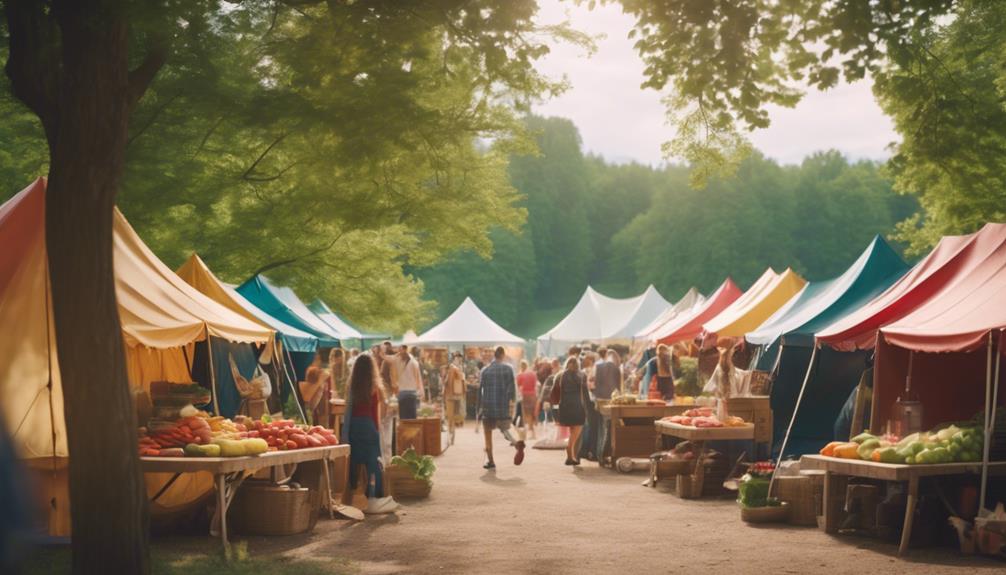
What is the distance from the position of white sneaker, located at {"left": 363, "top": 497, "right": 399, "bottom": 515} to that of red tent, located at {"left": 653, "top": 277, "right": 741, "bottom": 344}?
1410 cm

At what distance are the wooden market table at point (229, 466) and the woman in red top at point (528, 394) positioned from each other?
1721 cm

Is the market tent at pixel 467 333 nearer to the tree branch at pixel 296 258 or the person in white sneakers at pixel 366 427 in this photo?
the tree branch at pixel 296 258

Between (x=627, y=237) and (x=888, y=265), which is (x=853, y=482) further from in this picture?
(x=627, y=237)

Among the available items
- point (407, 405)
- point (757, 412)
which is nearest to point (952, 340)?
point (757, 412)

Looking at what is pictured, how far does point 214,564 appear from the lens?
1051cm

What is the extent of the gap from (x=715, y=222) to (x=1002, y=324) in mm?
69044

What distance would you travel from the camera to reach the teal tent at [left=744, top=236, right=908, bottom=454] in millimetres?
17344

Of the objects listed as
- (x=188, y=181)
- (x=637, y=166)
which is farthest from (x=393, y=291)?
(x=637, y=166)

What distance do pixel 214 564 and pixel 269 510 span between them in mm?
2259

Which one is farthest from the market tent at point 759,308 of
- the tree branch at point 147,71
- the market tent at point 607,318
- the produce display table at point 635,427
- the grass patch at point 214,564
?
the market tent at point 607,318

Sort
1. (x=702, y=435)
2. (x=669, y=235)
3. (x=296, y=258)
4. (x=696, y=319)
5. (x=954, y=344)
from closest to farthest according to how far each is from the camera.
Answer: (x=954, y=344)
(x=702, y=435)
(x=296, y=258)
(x=696, y=319)
(x=669, y=235)

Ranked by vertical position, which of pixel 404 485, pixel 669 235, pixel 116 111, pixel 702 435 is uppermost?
pixel 669 235

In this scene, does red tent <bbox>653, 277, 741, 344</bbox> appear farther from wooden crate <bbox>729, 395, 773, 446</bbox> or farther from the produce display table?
wooden crate <bbox>729, 395, 773, 446</bbox>

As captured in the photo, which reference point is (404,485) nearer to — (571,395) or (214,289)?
(214,289)
